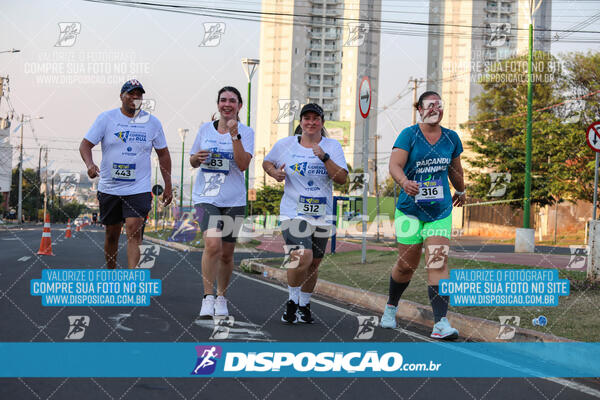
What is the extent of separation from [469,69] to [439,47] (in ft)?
45.2

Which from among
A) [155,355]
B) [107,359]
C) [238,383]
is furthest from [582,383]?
[107,359]

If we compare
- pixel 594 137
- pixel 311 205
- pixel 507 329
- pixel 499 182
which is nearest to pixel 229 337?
pixel 311 205

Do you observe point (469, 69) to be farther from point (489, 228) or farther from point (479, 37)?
point (489, 228)

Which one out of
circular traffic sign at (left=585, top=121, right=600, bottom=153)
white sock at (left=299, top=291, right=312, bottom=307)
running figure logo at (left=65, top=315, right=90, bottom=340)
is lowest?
running figure logo at (left=65, top=315, right=90, bottom=340)

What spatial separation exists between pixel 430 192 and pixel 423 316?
173 centimetres

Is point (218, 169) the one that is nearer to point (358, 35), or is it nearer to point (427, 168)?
point (427, 168)

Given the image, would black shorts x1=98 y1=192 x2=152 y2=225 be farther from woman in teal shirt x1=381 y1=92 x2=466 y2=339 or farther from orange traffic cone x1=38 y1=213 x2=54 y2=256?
orange traffic cone x1=38 y1=213 x2=54 y2=256

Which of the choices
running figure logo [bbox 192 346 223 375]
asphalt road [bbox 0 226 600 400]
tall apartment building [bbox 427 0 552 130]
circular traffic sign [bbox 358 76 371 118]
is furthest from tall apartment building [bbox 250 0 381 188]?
running figure logo [bbox 192 346 223 375]

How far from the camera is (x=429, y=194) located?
17.3 ft

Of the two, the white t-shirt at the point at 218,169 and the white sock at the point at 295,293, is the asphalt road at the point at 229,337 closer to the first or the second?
the white sock at the point at 295,293

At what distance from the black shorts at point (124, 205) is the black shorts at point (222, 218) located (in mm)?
634

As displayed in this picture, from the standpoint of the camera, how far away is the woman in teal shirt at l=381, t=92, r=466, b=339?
17.3 feet

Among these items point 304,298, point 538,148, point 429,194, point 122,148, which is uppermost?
point 538,148

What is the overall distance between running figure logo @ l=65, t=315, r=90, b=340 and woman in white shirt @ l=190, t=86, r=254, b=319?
40.9 inches
